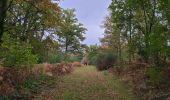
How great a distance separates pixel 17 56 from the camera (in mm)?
20297

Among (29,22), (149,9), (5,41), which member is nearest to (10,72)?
(5,41)

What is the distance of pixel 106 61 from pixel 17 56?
24.0 m

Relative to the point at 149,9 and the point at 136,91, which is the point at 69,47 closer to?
the point at 149,9

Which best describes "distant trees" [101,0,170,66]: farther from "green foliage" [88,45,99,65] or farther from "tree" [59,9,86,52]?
"tree" [59,9,86,52]

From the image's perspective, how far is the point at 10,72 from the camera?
808 inches

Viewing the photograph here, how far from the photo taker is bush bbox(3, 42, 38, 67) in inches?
797

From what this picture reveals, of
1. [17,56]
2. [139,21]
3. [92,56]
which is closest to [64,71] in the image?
[139,21]

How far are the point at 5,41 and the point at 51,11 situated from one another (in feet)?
11.1

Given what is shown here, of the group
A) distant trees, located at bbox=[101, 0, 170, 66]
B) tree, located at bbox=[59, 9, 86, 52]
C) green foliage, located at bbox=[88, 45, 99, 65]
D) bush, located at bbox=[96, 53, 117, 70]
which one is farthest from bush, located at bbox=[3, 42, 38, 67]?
tree, located at bbox=[59, 9, 86, 52]

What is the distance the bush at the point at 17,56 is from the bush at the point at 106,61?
22.5 metres

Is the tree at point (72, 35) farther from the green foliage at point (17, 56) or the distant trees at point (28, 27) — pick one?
the green foliage at point (17, 56)

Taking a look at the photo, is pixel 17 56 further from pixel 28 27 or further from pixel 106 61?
pixel 106 61

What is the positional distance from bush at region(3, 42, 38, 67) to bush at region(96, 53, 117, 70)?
22.5 m

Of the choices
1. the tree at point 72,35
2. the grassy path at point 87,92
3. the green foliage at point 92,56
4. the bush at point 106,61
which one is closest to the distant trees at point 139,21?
the grassy path at point 87,92
